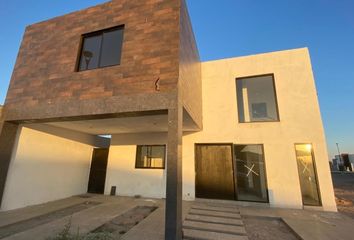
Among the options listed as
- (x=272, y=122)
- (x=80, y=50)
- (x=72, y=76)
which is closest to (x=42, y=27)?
(x=80, y=50)

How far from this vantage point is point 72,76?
419 cm

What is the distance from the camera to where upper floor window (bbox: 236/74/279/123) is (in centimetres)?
599

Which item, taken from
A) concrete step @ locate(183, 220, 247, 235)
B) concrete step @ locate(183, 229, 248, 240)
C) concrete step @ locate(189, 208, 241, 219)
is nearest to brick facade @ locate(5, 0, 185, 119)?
concrete step @ locate(183, 229, 248, 240)

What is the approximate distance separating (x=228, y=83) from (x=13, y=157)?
24.3 feet

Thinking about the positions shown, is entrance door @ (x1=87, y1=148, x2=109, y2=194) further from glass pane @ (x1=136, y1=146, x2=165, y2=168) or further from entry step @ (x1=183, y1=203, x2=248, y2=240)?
entry step @ (x1=183, y1=203, x2=248, y2=240)

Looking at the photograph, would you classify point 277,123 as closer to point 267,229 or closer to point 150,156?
point 267,229

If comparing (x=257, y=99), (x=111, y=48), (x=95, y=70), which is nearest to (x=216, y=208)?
(x=257, y=99)

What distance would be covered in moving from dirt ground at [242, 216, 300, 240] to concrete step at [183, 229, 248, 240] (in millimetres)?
471

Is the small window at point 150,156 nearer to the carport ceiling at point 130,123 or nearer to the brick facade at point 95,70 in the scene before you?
the carport ceiling at point 130,123

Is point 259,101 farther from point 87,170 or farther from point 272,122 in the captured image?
point 87,170

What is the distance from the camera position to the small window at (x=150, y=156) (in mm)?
6926

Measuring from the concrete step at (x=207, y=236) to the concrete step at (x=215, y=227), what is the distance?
0.15 metres

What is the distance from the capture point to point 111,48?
4309mm

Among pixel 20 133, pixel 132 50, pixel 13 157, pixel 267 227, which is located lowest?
pixel 267 227
